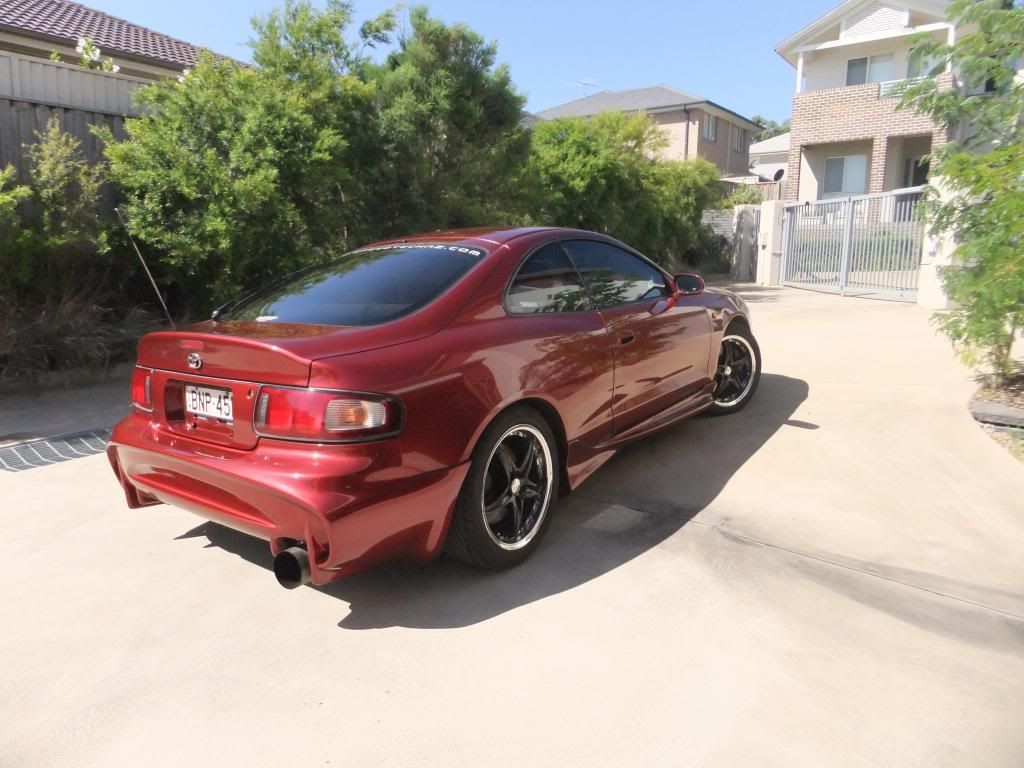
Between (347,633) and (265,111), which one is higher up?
(265,111)

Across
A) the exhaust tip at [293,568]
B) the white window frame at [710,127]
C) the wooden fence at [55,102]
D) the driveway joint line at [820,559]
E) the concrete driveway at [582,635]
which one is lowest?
the concrete driveway at [582,635]

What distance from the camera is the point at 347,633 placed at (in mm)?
3191

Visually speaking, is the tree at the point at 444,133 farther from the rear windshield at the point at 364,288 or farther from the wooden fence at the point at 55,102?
the rear windshield at the point at 364,288

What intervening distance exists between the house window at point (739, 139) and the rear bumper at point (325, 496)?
130 ft

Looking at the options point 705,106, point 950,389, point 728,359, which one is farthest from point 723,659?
point 705,106

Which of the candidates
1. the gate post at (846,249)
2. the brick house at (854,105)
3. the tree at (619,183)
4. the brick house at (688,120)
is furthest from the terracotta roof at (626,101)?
the gate post at (846,249)

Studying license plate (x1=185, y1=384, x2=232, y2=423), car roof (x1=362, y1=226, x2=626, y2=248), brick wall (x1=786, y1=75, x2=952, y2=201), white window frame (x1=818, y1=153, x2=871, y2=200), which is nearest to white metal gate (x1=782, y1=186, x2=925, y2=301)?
brick wall (x1=786, y1=75, x2=952, y2=201)

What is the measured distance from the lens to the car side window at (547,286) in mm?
3881

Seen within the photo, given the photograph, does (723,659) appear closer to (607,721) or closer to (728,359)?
(607,721)

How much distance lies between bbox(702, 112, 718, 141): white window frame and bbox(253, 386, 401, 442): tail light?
118 ft

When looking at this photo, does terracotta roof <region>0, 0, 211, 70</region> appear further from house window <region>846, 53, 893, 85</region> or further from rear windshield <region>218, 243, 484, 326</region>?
house window <region>846, 53, 893, 85</region>

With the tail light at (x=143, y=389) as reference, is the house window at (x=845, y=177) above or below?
above

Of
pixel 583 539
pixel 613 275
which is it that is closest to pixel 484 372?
pixel 583 539

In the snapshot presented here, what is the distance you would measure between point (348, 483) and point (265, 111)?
5.77 meters
